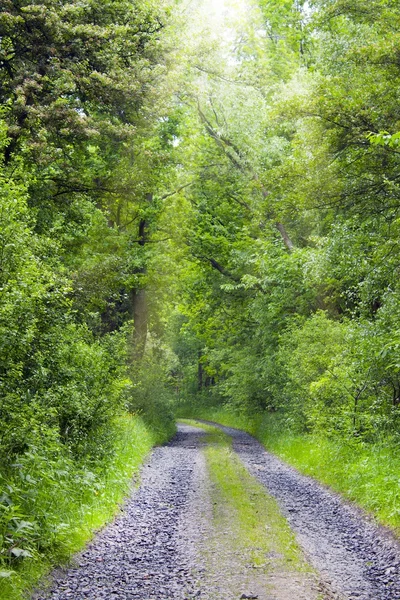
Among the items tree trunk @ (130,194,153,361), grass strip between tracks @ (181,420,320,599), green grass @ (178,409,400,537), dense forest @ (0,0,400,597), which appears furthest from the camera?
tree trunk @ (130,194,153,361)

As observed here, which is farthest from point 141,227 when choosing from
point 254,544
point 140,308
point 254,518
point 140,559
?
point 140,559

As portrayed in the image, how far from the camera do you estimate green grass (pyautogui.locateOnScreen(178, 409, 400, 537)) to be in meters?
8.38

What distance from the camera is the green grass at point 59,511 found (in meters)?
5.22

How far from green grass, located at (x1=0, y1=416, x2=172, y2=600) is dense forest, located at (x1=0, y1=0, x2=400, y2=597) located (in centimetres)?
4

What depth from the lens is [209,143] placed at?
26.2 meters

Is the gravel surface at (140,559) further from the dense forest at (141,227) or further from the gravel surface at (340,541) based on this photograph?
the gravel surface at (340,541)

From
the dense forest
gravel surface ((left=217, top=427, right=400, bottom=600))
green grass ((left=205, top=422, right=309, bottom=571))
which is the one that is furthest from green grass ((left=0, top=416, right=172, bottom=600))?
gravel surface ((left=217, top=427, right=400, bottom=600))

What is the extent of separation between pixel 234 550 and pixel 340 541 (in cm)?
174

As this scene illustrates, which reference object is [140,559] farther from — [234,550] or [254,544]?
[254,544]

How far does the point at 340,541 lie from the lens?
7543 millimetres

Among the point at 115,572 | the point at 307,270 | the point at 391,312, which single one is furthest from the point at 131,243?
the point at 115,572

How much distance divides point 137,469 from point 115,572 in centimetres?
725

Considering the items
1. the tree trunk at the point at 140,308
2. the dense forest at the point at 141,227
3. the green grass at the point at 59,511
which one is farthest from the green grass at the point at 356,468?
the tree trunk at the point at 140,308

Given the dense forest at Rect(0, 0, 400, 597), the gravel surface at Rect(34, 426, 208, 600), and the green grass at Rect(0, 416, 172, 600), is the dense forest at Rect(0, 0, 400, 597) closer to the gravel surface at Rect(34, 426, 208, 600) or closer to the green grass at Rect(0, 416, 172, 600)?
the green grass at Rect(0, 416, 172, 600)
